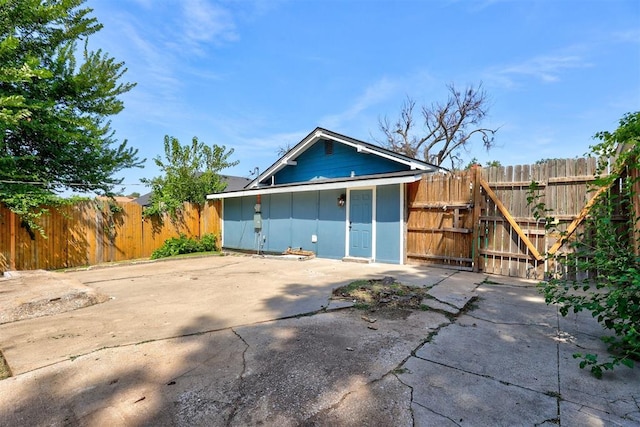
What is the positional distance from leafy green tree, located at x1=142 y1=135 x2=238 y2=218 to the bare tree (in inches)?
583

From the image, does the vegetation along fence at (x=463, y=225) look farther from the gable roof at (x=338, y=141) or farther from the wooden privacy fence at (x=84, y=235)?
the gable roof at (x=338, y=141)

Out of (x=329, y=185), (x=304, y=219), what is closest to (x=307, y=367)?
(x=329, y=185)

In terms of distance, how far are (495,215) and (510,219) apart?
32 centimetres

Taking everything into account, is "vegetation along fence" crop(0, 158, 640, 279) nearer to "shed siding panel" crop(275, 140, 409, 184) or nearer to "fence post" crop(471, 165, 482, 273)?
"fence post" crop(471, 165, 482, 273)

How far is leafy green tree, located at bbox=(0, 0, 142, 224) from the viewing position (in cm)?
686

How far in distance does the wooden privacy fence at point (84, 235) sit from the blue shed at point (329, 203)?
2.65 meters

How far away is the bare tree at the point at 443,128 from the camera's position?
20531 mm

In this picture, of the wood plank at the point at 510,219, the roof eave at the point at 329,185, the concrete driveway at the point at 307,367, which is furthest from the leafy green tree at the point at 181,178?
the wood plank at the point at 510,219

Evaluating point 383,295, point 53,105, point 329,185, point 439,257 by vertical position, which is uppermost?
point 53,105

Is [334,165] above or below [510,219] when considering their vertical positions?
above

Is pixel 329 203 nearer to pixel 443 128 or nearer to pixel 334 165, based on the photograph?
pixel 334 165

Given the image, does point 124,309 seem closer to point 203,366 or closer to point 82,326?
point 82,326

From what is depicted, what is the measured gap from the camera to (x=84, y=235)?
9016mm

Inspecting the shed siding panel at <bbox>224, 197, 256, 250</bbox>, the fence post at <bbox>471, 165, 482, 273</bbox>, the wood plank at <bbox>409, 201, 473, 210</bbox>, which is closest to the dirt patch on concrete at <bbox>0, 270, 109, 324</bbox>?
the shed siding panel at <bbox>224, 197, 256, 250</bbox>
